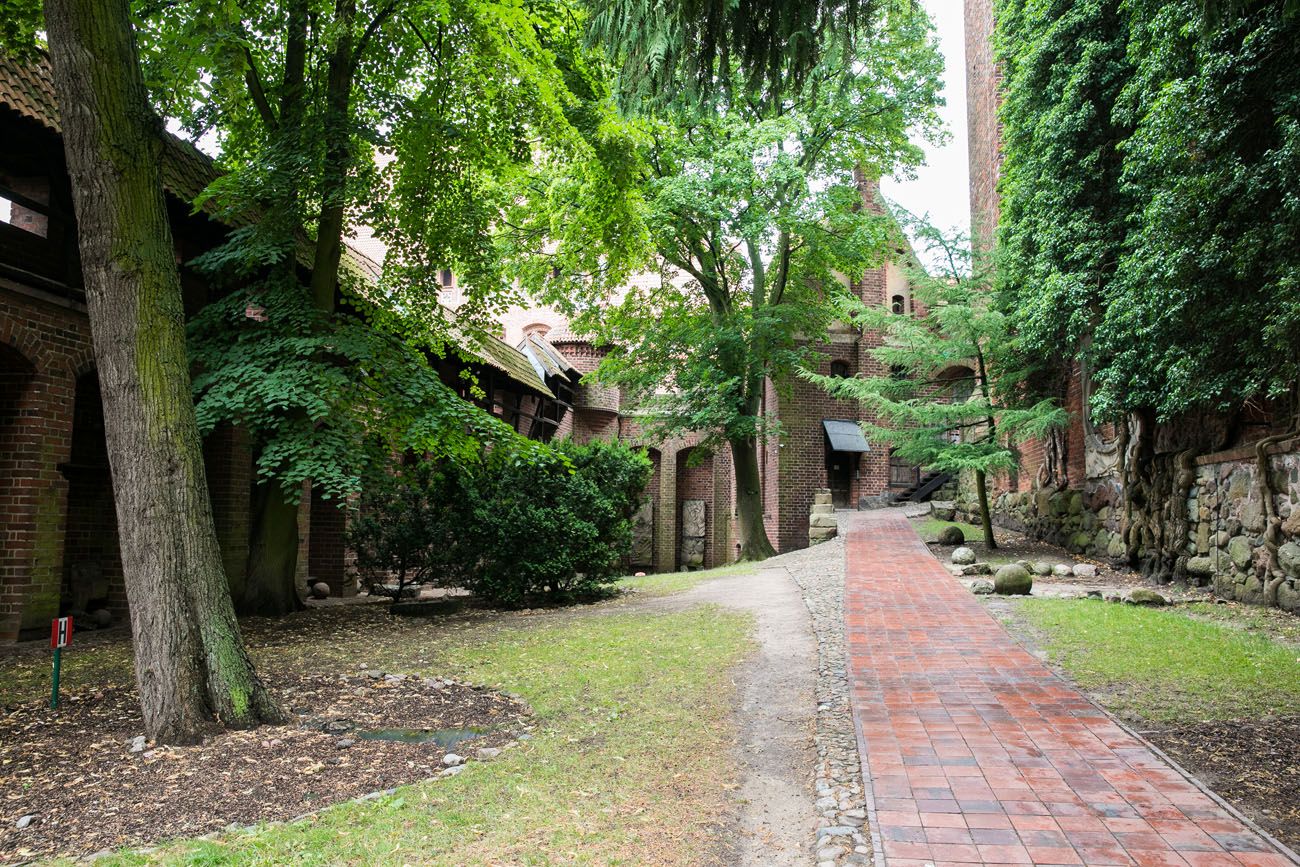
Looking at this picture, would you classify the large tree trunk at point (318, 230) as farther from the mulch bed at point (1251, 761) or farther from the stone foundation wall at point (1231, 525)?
the stone foundation wall at point (1231, 525)

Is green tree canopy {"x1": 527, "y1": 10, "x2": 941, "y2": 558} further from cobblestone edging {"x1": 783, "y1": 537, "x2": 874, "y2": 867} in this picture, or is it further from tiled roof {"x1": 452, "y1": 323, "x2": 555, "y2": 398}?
cobblestone edging {"x1": 783, "y1": 537, "x2": 874, "y2": 867}

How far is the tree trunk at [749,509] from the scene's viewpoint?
17.8 m

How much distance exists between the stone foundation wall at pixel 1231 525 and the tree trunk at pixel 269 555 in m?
11.3

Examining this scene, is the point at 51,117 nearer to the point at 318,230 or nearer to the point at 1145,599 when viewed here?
the point at 318,230

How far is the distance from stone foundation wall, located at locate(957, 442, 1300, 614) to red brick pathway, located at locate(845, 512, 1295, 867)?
4.33m

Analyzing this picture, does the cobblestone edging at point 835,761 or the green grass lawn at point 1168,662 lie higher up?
the green grass lawn at point 1168,662

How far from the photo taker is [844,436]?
2333cm

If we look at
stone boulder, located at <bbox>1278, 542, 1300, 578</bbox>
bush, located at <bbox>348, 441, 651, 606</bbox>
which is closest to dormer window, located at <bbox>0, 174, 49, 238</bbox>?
bush, located at <bbox>348, 441, 651, 606</bbox>

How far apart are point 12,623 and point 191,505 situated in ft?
16.1

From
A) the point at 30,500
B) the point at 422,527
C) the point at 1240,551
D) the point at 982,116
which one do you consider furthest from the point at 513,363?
the point at 1240,551

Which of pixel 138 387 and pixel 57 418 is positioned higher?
pixel 57 418

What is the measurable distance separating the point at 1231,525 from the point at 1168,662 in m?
4.68

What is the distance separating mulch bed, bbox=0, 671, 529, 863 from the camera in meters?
3.76

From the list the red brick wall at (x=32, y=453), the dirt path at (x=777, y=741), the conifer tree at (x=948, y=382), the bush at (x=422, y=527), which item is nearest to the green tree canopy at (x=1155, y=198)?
the conifer tree at (x=948, y=382)
